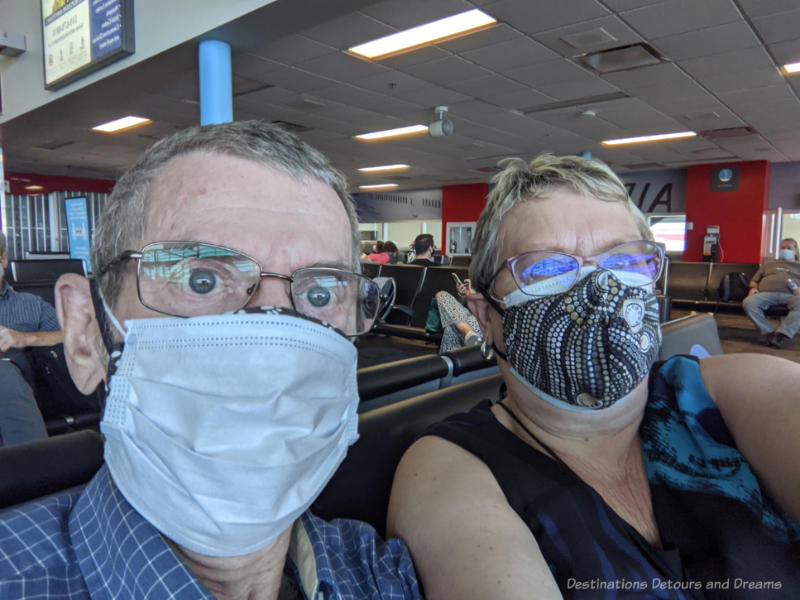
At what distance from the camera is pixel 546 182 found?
1.14 meters

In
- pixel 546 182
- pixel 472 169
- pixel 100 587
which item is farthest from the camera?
pixel 472 169

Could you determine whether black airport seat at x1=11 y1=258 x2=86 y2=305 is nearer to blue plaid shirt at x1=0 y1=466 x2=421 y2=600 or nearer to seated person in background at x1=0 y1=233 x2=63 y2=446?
seated person in background at x1=0 y1=233 x2=63 y2=446

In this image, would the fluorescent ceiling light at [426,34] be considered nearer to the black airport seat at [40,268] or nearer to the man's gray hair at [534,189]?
the black airport seat at [40,268]

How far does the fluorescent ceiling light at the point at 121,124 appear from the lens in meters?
7.78

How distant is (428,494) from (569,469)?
0.30 m

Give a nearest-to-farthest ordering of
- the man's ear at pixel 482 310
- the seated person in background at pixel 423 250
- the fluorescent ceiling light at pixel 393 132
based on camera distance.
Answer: the man's ear at pixel 482 310
the seated person in background at pixel 423 250
the fluorescent ceiling light at pixel 393 132

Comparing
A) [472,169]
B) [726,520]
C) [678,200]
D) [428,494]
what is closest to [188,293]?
[428,494]

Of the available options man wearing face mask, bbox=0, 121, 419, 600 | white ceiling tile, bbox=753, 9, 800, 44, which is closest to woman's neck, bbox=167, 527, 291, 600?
man wearing face mask, bbox=0, 121, 419, 600

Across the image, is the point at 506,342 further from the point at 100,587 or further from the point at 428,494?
the point at 100,587

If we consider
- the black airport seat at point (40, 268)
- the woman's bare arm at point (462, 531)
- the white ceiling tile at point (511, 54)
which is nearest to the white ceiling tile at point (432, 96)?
the white ceiling tile at point (511, 54)

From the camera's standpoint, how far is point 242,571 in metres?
0.68

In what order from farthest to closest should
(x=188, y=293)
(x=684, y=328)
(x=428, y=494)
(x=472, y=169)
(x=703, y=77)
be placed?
1. (x=472, y=169)
2. (x=703, y=77)
3. (x=684, y=328)
4. (x=428, y=494)
5. (x=188, y=293)

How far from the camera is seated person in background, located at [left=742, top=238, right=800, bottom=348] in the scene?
6543mm

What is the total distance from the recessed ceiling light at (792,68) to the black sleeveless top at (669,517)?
6.08m
